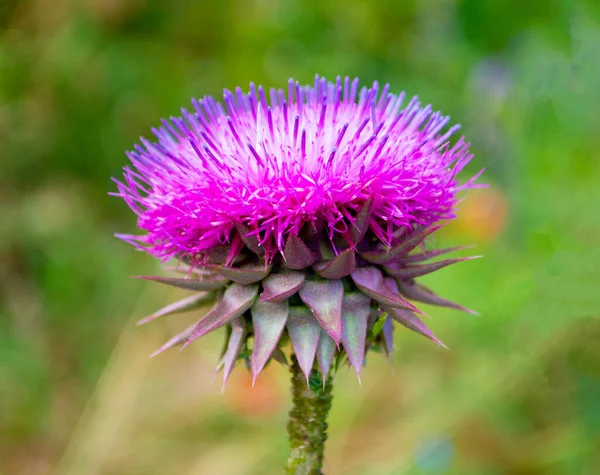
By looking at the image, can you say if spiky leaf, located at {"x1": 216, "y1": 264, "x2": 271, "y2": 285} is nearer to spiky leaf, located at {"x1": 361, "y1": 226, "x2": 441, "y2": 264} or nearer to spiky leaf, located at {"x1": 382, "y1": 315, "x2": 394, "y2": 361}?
spiky leaf, located at {"x1": 361, "y1": 226, "x2": 441, "y2": 264}

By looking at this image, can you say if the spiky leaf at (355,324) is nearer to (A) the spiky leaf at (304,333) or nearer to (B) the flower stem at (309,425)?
(A) the spiky leaf at (304,333)

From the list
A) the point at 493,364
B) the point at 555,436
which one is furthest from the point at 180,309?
the point at 555,436

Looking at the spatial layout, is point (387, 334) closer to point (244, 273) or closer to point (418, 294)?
point (418, 294)

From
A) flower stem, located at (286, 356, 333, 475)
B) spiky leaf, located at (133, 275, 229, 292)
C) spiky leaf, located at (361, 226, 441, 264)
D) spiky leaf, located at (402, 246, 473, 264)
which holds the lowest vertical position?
flower stem, located at (286, 356, 333, 475)

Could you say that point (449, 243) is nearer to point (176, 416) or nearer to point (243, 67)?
point (176, 416)

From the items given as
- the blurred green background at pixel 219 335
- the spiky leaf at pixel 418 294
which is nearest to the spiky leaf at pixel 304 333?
the spiky leaf at pixel 418 294

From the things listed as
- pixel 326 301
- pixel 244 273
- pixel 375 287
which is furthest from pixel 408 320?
pixel 244 273

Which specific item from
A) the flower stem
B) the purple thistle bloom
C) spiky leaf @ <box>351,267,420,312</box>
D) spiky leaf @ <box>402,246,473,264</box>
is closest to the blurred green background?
the flower stem
